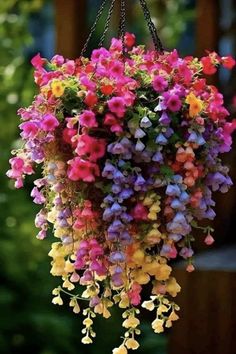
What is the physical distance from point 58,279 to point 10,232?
0.35 meters

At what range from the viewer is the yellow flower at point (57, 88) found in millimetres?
2352

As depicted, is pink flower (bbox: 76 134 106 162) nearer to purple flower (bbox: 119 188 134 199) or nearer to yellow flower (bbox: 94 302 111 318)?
purple flower (bbox: 119 188 134 199)

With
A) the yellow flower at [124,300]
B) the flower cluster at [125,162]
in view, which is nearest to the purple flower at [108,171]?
the flower cluster at [125,162]

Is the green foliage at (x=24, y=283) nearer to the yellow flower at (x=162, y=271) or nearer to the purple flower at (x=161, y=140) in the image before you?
the yellow flower at (x=162, y=271)

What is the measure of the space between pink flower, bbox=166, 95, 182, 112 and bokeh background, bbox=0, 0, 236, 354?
5.53ft

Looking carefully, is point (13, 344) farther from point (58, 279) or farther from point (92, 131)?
point (92, 131)

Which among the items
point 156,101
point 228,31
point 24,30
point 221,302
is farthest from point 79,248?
point 24,30

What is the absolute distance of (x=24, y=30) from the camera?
17.4 feet

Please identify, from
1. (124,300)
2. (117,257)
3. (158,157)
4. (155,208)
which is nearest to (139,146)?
(158,157)

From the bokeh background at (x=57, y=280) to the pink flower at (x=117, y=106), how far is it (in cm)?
173

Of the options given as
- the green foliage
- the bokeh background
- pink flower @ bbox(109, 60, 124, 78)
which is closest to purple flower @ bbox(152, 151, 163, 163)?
pink flower @ bbox(109, 60, 124, 78)

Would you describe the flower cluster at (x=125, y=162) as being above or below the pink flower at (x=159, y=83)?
below

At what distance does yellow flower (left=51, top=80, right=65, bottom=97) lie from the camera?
235cm

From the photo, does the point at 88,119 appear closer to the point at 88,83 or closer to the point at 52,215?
the point at 88,83
